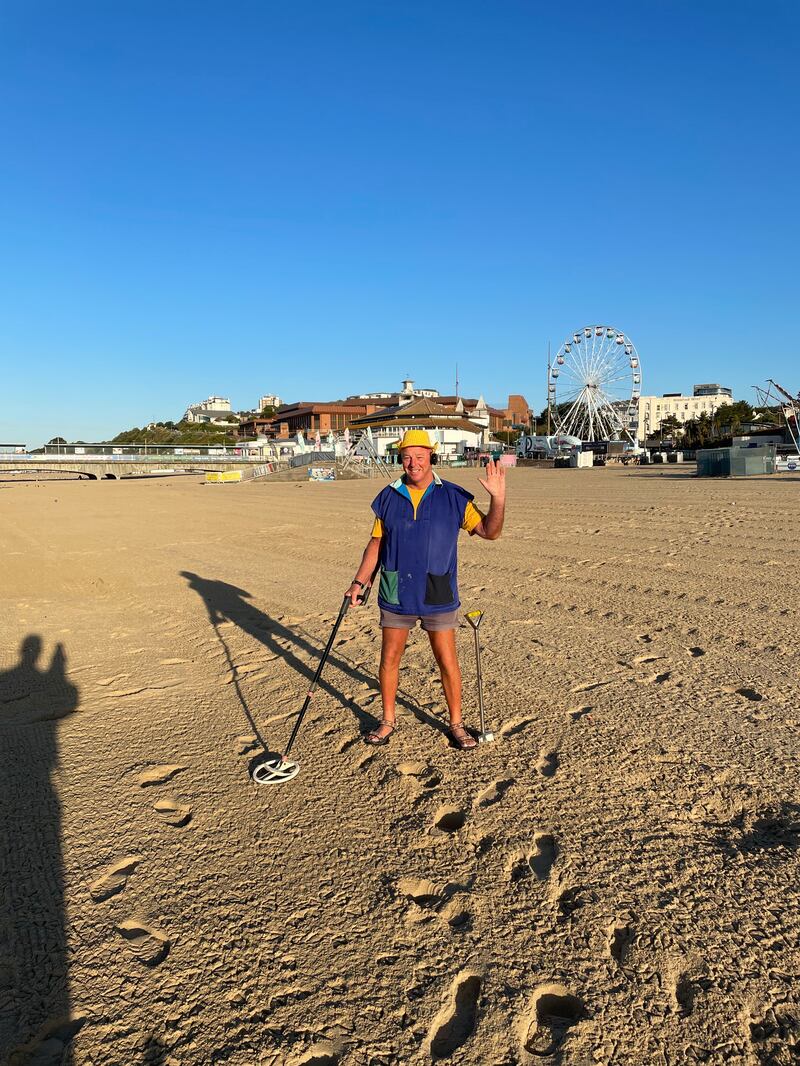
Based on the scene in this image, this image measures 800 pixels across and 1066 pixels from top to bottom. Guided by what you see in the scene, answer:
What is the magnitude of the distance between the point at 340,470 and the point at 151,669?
137 feet

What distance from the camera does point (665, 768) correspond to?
11.9ft

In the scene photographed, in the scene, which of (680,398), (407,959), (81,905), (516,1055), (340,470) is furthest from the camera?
(680,398)

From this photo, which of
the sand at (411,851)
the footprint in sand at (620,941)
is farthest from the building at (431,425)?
the footprint in sand at (620,941)

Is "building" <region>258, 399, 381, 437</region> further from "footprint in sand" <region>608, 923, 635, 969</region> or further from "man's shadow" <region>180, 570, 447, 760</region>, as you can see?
"footprint in sand" <region>608, 923, 635, 969</region>

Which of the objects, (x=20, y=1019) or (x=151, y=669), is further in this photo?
(x=151, y=669)

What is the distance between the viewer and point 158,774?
386cm

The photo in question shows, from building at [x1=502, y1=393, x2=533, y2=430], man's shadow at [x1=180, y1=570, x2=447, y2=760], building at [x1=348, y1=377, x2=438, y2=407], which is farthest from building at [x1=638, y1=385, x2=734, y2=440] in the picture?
man's shadow at [x1=180, y1=570, x2=447, y2=760]

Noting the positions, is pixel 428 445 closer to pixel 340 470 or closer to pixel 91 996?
pixel 91 996

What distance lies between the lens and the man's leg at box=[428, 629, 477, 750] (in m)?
3.83

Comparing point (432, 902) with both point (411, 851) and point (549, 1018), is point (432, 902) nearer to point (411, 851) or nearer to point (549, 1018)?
point (411, 851)

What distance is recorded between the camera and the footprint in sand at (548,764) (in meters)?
3.66

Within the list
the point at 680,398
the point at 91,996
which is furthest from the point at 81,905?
the point at 680,398

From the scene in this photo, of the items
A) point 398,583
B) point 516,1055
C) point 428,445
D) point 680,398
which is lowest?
point 516,1055

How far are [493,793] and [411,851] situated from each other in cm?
65
